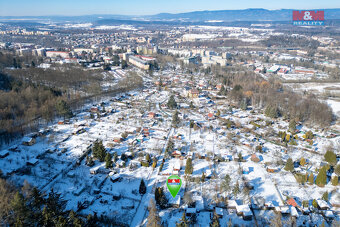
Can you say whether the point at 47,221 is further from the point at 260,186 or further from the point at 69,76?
the point at 69,76

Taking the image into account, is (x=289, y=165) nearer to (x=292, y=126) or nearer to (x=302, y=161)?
(x=302, y=161)

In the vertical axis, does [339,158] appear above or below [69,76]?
below

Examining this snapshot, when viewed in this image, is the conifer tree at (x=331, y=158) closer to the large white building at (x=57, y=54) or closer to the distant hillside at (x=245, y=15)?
the large white building at (x=57, y=54)

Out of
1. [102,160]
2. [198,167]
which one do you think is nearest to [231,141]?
[198,167]

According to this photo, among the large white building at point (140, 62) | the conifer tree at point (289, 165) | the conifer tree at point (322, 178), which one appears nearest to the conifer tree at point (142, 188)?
the conifer tree at point (289, 165)

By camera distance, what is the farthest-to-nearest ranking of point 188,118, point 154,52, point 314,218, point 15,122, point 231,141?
point 154,52 < point 188,118 < point 15,122 < point 231,141 < point 314,218

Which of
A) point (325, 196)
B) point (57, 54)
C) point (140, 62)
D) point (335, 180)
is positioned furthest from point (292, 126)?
point (57, 54)

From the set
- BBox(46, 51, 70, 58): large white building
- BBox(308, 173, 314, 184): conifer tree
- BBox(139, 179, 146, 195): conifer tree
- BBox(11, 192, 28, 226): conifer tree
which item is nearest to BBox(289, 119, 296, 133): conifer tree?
BBox(308, 173, 314, 184): conifer tree

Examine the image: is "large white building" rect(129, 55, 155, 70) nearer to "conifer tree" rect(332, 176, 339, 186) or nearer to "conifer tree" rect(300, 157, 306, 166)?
"conifer tree" rect(300, 157, 306, 166)
